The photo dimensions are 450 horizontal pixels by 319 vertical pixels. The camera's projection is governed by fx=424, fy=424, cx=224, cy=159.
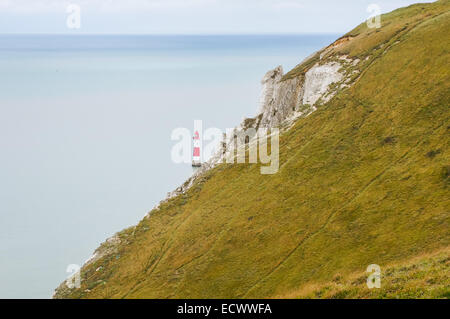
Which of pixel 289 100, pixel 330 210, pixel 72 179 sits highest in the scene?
pixel 289 100

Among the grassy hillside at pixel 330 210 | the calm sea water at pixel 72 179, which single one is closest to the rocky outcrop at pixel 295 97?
the grassy hillside at pixel 330 210

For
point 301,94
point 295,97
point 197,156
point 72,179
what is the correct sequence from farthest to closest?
point 197,156, point 72,179, point 295,97, point 301,94

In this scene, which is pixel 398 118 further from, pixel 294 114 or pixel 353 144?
pixel 294 114

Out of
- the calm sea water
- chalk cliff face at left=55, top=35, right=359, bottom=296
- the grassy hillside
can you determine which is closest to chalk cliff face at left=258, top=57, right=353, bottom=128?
chalk cliff face at left=55, top=35, right=359, bottom=296

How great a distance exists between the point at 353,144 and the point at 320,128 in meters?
6.69

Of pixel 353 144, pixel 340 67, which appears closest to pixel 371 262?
pixel 353 144

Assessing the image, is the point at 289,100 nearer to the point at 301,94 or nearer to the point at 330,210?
the point at 301,94

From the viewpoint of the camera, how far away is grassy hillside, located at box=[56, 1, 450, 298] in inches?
1336

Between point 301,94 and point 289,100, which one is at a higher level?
point 301,94

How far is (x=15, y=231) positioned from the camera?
87.6m

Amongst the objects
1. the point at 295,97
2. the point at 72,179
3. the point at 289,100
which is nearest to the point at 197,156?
the point at 72,179

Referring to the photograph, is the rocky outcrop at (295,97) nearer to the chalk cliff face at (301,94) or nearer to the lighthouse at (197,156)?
the chalk cliff face at (301,94)

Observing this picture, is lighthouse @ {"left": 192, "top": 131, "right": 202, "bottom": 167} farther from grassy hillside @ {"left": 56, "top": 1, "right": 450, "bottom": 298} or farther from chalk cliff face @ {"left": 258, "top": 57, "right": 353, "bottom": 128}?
grassy hillside @ {"left": 56, "top": 1, "right": 450, "bottom": 298}

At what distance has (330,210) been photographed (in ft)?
134
